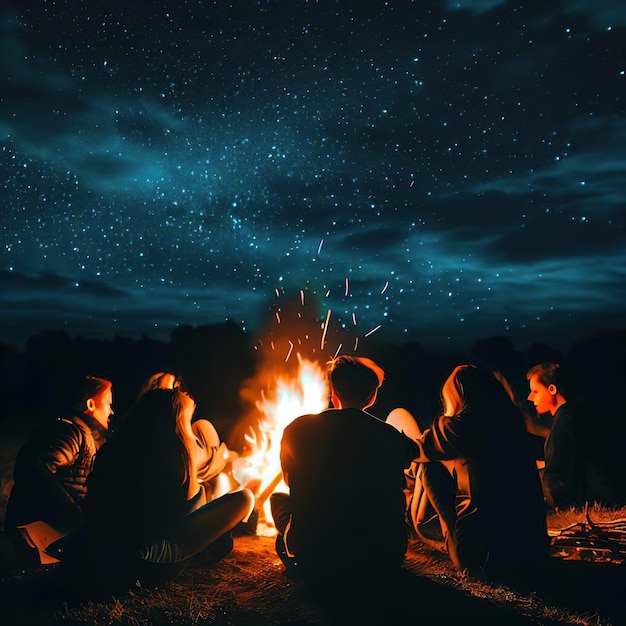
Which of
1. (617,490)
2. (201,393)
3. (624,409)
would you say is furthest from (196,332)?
(617,490)

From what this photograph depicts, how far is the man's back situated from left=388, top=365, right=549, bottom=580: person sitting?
817 mm

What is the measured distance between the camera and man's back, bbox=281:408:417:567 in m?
4.99

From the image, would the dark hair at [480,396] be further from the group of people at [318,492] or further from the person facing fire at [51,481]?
the person facing fire at [51,481]

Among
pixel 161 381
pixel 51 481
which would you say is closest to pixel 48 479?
pixel 51 481

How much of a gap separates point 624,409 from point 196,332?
73.0ft

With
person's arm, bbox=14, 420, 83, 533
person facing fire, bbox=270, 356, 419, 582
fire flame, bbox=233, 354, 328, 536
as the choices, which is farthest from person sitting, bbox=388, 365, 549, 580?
person's arm, bbox=14, 420, 83, 533

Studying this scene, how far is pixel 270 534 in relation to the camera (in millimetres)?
7660

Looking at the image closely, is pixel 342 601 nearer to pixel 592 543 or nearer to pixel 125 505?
pixel 125 505

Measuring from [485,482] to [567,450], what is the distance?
2.26m

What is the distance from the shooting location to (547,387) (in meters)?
7.77

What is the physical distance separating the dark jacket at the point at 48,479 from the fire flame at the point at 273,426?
2.06 meters

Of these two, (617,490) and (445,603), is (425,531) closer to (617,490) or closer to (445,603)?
(445,603)

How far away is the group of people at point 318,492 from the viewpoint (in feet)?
16.5

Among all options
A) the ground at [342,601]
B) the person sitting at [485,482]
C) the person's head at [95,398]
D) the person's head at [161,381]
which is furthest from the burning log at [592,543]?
the person's head at [95,398]
